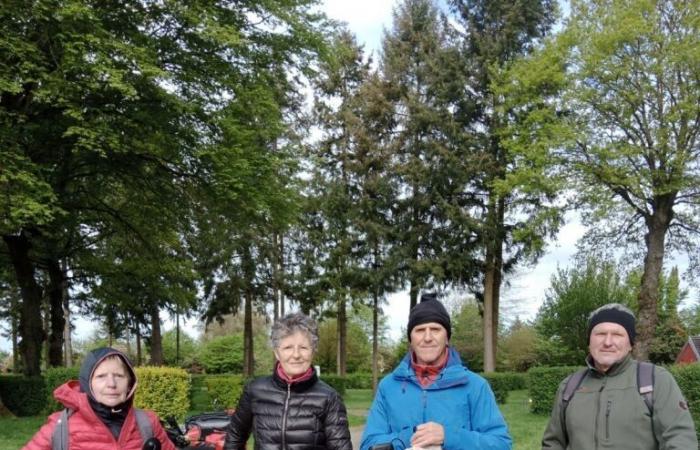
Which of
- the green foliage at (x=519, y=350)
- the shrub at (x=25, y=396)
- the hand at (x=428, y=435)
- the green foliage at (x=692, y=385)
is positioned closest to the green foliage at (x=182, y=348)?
the green foliage at (x=519, y=350)

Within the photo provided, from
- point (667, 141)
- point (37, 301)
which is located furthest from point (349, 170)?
point (37, 301)

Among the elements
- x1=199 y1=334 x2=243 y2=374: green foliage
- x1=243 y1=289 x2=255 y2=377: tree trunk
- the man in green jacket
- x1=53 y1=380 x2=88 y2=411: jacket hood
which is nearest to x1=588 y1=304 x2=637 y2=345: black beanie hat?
the man in green jacket

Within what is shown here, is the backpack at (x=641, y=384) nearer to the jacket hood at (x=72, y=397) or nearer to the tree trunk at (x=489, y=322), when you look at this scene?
the jacket hood at (x=72, y=397)

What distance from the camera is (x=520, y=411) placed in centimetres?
1934

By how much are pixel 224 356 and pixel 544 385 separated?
1226 inches

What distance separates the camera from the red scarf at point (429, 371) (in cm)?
326

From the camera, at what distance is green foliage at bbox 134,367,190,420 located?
1495 cm

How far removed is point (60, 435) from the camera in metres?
3.31

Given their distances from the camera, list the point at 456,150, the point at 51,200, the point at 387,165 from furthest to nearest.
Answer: the point at 387,165
the point at 456,150
the point at 51,200

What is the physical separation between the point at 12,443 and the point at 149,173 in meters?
8.57

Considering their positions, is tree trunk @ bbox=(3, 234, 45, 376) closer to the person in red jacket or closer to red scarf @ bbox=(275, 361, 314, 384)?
the person in red jacket

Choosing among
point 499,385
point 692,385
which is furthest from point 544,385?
point 692,385

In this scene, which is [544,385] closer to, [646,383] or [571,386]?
[571,386]

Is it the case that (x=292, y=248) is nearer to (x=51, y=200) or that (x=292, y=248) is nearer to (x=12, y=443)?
(x=51, y=200)
